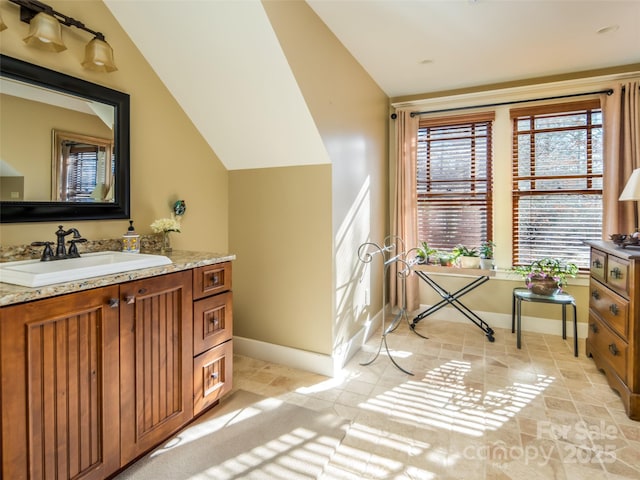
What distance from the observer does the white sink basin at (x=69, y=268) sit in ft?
4.12

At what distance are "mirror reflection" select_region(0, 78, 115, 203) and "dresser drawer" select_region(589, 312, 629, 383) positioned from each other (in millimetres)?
3234

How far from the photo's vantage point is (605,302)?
243 centimetres

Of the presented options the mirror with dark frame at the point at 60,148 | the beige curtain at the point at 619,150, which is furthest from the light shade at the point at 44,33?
the beige curtain at the point at 619,150

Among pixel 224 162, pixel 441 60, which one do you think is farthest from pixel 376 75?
pixel 224 162

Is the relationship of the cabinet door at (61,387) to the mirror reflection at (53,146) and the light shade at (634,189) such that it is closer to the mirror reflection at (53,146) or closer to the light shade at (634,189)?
the mirror reflection at (53,146)

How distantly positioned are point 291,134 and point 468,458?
2.17m

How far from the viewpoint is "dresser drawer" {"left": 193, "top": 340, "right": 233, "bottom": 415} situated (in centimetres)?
193

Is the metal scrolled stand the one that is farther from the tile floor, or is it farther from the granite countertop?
the granite countertop

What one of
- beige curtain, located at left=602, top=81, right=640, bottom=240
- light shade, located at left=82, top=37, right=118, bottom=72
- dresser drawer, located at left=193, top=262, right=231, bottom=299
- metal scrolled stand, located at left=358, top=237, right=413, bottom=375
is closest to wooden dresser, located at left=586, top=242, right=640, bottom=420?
beige curtain, located at left=602, top=81, right=640, bottom=240

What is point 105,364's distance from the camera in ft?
4.70

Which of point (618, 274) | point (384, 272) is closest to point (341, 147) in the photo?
point (384, 272)

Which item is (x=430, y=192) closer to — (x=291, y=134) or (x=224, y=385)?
(x=291, y=134)

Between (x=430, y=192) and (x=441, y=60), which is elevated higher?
(x=441, y=60)

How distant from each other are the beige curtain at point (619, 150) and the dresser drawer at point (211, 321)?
3.33 meters
